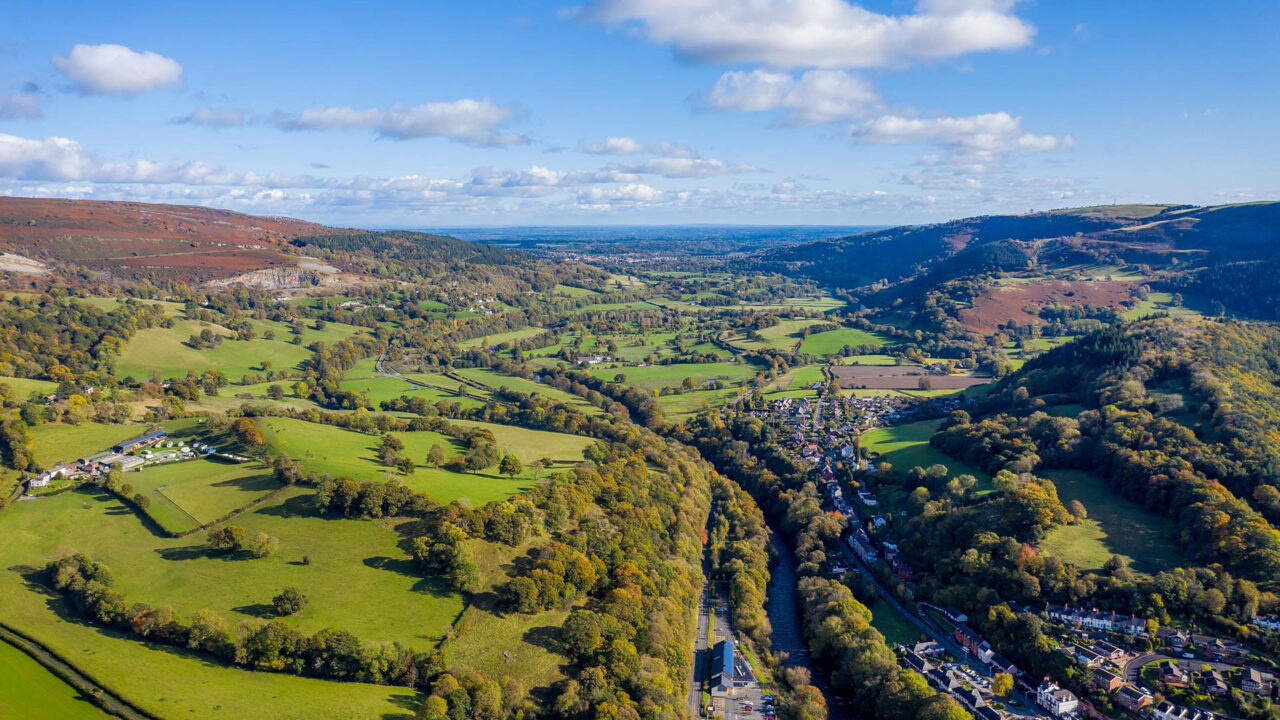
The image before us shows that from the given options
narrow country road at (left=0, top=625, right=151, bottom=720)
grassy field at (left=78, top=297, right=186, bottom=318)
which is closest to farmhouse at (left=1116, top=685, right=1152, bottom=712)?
narrow country road at (left=0, top=625, right=151, bottom=720)

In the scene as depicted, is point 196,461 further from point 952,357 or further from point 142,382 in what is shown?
point 952,357

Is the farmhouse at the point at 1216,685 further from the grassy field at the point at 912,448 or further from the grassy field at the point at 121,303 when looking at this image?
the grassy field at the point at 121,303

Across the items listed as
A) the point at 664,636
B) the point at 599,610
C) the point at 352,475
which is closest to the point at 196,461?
the point at 352,475

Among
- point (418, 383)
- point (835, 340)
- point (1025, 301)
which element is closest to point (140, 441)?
point (418, 383)

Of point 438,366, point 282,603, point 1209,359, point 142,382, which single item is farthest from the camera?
point 438,366

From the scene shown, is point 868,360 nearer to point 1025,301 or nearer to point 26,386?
point 1025,301

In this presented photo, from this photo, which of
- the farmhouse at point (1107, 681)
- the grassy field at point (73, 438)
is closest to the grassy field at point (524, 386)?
the grassy field at point (73, 438)
